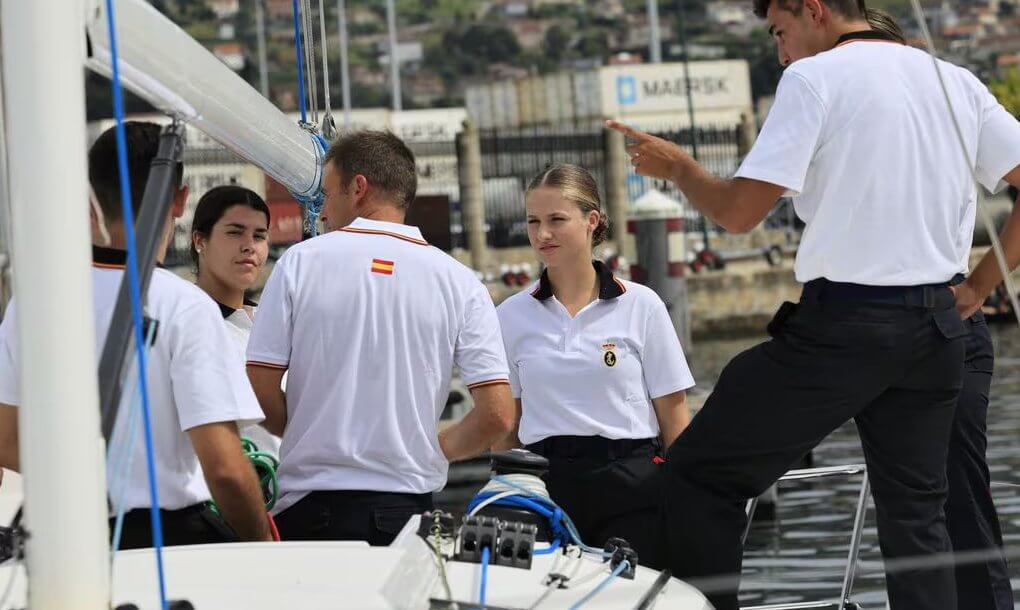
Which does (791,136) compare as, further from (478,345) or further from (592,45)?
(592,45)

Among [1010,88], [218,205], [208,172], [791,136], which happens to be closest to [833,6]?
[791,136]

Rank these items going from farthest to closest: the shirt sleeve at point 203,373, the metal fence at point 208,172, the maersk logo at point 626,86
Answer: the maersk logo at point 626,86 < the metal fence at point 208,172 < the shirt sleeve at point 203,373

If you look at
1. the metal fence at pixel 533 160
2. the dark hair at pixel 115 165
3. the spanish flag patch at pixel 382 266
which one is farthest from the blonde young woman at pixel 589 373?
the metal fence at pixel 533 160

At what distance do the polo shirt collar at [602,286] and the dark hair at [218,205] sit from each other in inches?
36.7

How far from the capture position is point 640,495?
377 centimetres

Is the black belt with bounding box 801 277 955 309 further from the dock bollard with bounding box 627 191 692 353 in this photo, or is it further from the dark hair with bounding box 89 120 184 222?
the dock bollard with bounding box 627 191 692 353

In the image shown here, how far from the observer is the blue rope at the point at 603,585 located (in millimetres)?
2509

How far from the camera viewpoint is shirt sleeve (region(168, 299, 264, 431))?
104 inches

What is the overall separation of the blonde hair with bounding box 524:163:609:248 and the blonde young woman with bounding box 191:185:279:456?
85 centimetres

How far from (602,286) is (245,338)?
1.01m

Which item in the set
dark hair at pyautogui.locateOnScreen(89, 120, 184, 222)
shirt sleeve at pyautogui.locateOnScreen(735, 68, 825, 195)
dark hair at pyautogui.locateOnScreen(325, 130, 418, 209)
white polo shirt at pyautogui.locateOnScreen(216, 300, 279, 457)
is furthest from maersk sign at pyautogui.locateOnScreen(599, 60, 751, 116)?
dark hair at pyautogui.locateOnScreen(89, 120, 184, 222)

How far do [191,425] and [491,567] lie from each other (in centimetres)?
57

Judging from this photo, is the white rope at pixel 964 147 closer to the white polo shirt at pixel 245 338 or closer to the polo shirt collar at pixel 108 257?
the polo shirt collar at pixel 108 257

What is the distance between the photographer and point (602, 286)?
3.96 meters
